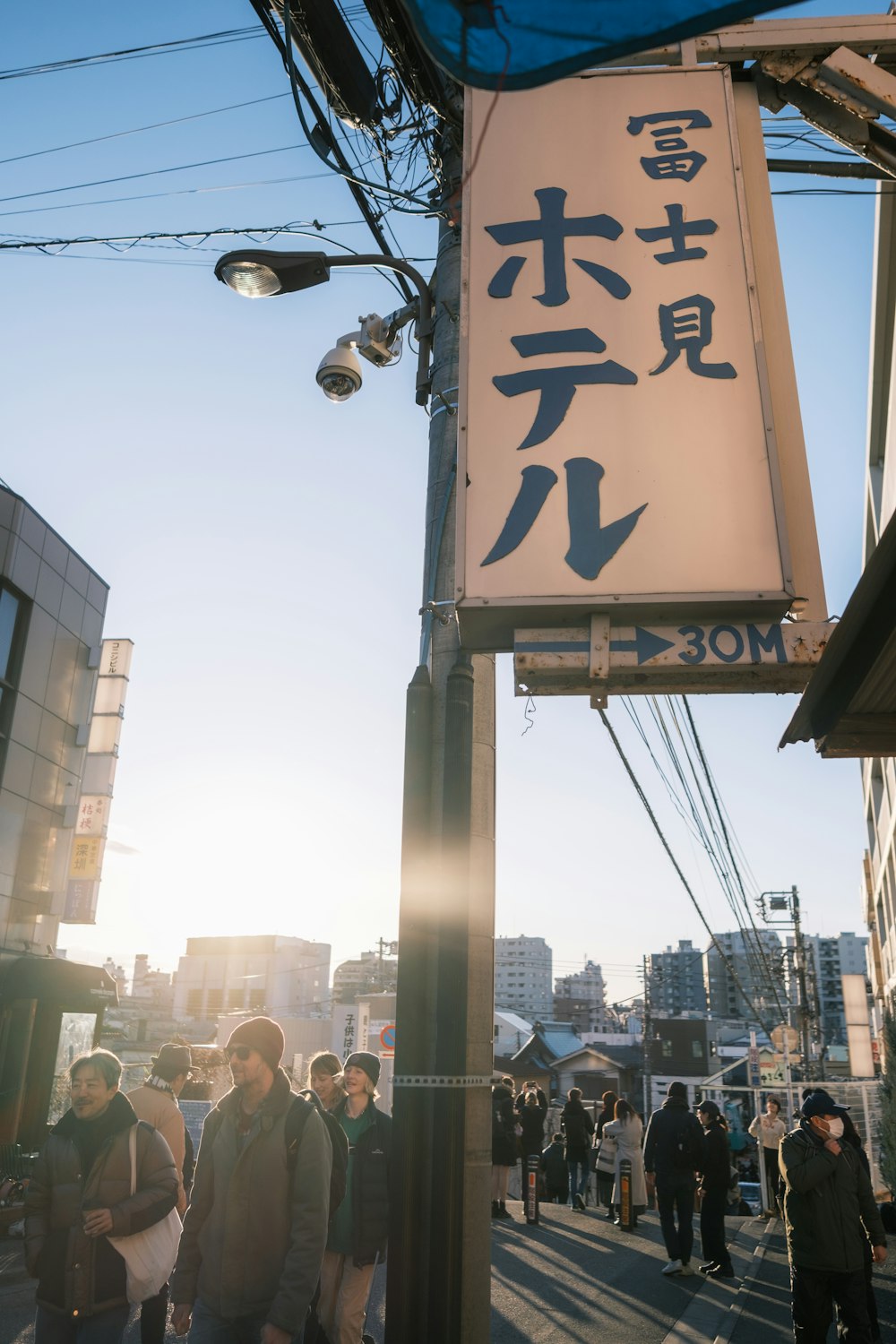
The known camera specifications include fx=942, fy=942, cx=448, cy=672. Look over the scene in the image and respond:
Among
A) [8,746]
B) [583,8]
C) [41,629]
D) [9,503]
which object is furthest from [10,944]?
[583,8]

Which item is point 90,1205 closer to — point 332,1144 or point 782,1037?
point 332,1144

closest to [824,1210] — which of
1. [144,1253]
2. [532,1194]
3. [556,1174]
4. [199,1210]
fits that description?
[199,1210]

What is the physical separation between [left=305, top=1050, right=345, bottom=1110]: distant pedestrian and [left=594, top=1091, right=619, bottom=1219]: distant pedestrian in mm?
7006

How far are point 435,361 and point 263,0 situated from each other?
3.30m

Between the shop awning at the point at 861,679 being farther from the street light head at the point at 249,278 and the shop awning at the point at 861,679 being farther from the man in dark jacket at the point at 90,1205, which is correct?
the street light head at the point at 249,278

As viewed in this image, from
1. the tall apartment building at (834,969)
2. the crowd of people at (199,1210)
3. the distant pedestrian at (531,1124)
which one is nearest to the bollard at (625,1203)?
the distant pedestrian at (531,1124)

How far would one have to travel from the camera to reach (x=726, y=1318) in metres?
7.36

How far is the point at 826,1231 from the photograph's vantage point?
18.9 ft

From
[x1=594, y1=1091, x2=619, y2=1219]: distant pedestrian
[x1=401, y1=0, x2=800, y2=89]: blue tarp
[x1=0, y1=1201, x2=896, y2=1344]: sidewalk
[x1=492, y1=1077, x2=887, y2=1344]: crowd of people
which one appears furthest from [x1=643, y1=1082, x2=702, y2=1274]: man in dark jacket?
[x1=401, y1=0, x2=800, y2=89]: blue tarp

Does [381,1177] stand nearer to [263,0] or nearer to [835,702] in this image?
[835,702]

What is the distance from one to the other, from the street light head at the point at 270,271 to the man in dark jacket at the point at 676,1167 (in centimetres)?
793

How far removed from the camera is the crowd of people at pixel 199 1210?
3893mm

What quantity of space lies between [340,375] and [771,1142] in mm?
12301

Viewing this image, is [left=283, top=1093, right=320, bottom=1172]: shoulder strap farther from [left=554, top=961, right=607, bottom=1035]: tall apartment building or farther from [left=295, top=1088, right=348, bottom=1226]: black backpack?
[left=554, top=961, right=607, bottom=1035]: tall apartment building
